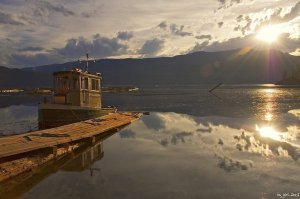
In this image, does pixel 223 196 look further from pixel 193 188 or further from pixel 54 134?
pixel 54 134

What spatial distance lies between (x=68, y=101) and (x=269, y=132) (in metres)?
16.9

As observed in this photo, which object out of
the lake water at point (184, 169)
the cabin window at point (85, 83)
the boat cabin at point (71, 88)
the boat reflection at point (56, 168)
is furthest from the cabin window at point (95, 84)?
the boat reflection at point (56, 168)

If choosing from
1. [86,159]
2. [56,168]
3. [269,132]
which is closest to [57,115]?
[86,159]

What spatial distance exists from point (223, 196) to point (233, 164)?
4.94m

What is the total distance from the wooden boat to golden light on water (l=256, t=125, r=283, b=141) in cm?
1539

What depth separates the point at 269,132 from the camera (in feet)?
94.0

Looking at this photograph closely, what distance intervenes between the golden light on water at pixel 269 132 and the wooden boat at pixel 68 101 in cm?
1539

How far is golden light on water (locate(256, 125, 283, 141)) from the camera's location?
26.1 m

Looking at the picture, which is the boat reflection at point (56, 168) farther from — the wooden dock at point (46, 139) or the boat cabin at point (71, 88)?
the boat cabin at point (71, 88)

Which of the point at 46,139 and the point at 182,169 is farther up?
the point at 46,139

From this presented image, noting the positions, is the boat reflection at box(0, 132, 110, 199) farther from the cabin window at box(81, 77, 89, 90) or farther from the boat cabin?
the cabin window at box(81, 77, 89, 90)

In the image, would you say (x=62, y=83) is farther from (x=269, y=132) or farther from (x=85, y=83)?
(x=269, y=132)

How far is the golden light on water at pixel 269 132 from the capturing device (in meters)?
26.1

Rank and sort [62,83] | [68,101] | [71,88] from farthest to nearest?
1. [62,83]
2. [71,88]
3. [68,101]
